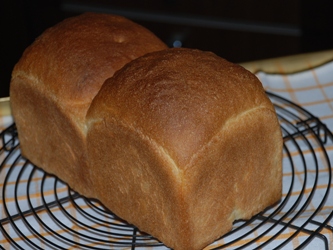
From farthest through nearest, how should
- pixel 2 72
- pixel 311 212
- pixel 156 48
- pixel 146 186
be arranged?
pixel 2 72 → pixel 156 48 → pixel 311 212 → pixel 146 186

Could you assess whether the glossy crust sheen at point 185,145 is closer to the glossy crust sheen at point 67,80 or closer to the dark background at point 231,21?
the glossy crust sheen at point 67,80

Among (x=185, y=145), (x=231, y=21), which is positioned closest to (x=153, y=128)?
(x=185, y=145)

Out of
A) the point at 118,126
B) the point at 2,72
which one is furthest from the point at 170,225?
the point at 2,72

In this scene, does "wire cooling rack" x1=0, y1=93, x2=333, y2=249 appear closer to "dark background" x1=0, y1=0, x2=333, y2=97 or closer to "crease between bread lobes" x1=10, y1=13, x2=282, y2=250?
"crease between bread lobes" x1=10, y1=13, x2=282, y2=250

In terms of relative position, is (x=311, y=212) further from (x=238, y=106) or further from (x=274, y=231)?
(x=238, y=106)

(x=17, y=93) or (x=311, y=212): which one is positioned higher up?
(x=17, y=93)

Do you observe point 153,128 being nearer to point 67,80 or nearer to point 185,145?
point 185,145

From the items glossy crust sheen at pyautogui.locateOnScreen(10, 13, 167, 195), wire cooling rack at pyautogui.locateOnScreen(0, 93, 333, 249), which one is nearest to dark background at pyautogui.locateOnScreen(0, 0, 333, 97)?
wire cooling rack at pyautogui.locateOnScreen(0, 93, 333, 249)
